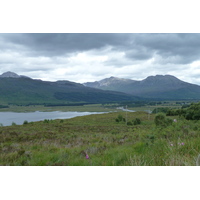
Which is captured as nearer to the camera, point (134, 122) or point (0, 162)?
point (0, 162)

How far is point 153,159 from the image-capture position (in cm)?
390

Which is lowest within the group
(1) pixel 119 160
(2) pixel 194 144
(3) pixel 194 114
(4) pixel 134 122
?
(4) pixel 134 122

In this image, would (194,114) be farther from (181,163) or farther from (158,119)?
(181,163)

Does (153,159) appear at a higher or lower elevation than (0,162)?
higher

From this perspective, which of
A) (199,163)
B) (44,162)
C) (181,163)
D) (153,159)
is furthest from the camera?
(44,162)

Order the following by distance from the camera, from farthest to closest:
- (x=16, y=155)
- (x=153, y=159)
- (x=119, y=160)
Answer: (x=16, y=155), (x=119, y=160), (x=153, y=159)

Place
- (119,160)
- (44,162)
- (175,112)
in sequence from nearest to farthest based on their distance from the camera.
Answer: (119,160) → (44,162) → (175,112)

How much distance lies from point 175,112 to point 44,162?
199 feet

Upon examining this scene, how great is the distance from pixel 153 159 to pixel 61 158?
2.64m

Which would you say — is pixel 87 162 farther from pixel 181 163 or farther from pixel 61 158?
pixel 181 163

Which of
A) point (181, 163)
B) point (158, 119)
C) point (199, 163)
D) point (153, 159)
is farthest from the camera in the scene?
point (158, 119)

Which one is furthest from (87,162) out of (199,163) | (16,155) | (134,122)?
(134,122)

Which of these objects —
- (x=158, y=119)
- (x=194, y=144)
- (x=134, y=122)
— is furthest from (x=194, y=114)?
(x=194, y=144)

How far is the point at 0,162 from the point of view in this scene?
5590mm
